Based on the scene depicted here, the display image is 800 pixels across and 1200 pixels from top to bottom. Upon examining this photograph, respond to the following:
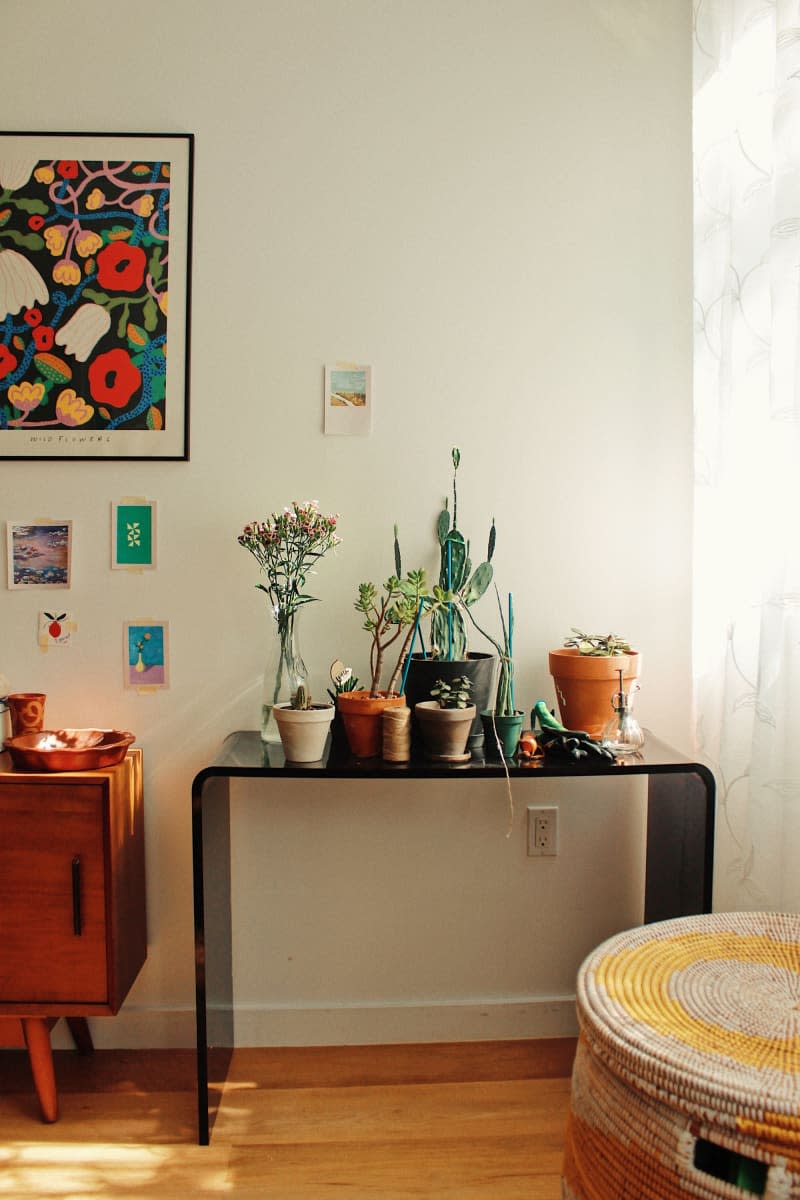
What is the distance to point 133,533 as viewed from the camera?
2.04m

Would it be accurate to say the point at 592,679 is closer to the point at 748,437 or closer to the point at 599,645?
the point at 599,645

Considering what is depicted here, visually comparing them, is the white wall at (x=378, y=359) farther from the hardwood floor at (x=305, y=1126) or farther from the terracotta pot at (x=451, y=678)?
the terracotta pot at (x=451, y=678)

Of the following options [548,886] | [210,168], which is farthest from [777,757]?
[210,168]

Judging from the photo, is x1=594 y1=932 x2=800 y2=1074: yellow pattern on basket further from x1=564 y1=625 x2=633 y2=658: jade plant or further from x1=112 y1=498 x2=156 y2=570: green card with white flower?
x1=112 y1=498 x2=156 y2=570: green card with white flower

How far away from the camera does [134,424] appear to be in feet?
6.59

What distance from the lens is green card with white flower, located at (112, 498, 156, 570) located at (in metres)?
2.03

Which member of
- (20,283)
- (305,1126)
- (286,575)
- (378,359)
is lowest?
(305,1126)

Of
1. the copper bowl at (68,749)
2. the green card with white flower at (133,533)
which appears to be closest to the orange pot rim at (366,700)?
the copper bowl at (68,749)

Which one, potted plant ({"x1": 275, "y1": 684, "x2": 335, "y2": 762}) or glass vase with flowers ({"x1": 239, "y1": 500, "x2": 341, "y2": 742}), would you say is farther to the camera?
glass vase with flowers ({"x1": 239, "y1": 500, "x2": 341, "y2": 742})

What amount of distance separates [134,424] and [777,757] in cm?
153

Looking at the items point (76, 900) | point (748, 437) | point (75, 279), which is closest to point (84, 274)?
point (75, 279)

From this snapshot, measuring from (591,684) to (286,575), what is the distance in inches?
27.7

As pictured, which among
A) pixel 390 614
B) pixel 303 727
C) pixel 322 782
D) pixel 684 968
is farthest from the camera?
pixel 322 782

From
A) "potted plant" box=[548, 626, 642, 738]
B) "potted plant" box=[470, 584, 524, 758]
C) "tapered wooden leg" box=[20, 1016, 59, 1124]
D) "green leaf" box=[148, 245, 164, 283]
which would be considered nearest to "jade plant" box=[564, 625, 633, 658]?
"potted plant" box=[548, 626, 642, 738]
